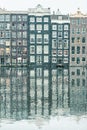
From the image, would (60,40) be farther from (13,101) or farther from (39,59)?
(13,101)

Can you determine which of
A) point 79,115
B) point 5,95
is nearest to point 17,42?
point 5,95

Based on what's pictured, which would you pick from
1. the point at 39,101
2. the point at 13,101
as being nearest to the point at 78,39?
the point at 39,101

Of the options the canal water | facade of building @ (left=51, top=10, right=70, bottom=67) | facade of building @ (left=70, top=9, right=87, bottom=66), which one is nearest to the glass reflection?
the canal water

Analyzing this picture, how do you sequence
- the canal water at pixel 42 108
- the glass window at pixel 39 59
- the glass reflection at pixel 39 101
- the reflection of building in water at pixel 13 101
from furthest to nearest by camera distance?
the glass window at pixel 39 59, the glass reflection at pixel 39 101, the reflection of building in water at pixel 13 101, the canal water at pixel 42 108

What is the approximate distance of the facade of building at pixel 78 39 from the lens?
77.9 meters

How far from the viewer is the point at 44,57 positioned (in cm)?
7656

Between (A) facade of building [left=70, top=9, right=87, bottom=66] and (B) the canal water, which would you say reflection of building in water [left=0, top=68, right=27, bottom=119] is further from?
(A) facade of building [left=70, top=9, right=87, bottom=66]

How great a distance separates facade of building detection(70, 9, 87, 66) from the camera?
77.9 meters

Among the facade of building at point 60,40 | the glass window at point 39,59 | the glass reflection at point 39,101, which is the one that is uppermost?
the facade of building at point 60,40

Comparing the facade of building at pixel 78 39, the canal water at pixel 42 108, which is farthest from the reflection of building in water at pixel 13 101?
the facade of building at pixel 78 39

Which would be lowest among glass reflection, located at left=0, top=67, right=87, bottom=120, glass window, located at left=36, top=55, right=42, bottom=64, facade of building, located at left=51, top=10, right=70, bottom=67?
glass window, located at left=36, top=55, right=42, bottom=64

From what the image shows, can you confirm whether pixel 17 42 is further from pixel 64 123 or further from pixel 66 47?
pixel 64 123

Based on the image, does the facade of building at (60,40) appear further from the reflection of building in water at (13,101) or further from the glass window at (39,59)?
the reflection of building in water at (13,101)

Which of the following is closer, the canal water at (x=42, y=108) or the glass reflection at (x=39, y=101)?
the canal water at (x=42, y=108)
